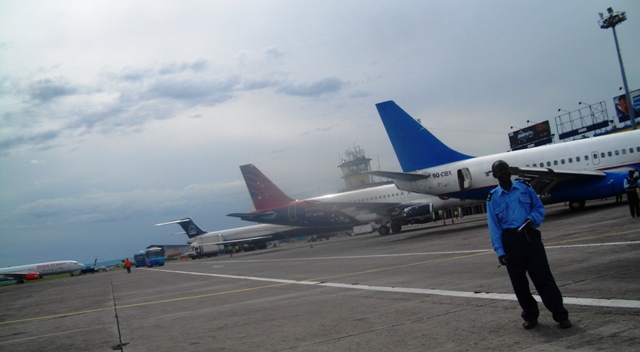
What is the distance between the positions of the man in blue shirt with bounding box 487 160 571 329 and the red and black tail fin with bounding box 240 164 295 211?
39.2m

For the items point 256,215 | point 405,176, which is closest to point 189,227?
point 256,215

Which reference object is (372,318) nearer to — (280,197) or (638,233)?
(638,233)

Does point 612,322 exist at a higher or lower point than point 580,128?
lower

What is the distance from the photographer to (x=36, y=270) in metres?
70.8

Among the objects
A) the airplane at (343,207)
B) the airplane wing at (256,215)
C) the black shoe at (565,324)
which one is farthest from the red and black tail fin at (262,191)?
the black shoe at (565,324)

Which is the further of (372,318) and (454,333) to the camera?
(372,318)

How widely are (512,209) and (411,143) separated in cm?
2186

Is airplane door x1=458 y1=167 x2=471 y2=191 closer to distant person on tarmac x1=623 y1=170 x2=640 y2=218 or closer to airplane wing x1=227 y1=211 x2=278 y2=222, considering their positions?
distant person on tarmac x1=623 y1=170 x2=640 y2=218

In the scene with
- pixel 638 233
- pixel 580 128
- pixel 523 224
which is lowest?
pixel 638 233

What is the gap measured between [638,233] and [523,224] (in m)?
7.79

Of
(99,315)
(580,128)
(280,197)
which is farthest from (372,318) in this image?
(580,128)

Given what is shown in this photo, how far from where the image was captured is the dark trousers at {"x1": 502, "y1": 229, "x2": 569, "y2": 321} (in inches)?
188

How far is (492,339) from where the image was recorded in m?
4.65

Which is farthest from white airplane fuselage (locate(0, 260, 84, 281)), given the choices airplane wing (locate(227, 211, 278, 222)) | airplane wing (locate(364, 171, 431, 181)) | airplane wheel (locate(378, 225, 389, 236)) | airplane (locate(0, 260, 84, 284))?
airplane wing (locate(364, 171, 431, 181))
